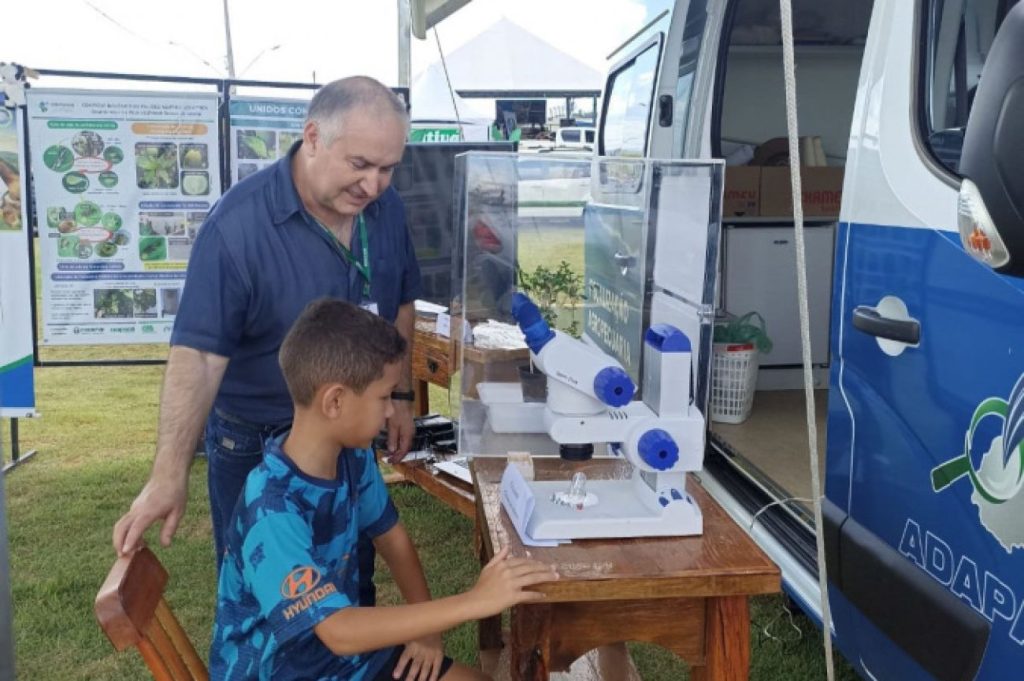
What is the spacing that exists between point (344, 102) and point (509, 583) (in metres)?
1.13

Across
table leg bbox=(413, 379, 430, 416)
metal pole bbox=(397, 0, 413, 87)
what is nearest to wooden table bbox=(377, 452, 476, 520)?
table leg bbox=(413, 379, 430, 416)

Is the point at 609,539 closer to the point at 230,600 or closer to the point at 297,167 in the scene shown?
the point at 230,600

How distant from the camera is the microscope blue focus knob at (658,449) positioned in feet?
5.40

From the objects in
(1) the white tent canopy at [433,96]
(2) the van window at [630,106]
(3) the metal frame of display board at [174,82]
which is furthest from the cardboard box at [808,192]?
(1) the white tent canopy at [433,96]

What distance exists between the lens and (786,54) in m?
1.58

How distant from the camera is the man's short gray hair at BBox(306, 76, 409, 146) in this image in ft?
6.77

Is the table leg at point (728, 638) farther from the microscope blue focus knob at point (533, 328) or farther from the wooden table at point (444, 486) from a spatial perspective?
the wooden table at point (444, 486)

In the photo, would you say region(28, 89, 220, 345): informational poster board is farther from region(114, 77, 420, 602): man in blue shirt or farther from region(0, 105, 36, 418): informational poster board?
region(114, 77, 420, 602): man in blue shirt

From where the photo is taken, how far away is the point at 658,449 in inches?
64.9

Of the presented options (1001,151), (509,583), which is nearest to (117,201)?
(509,583)

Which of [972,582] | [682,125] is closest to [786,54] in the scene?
[972,582]

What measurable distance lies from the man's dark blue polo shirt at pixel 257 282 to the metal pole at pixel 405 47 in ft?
A: 11.0

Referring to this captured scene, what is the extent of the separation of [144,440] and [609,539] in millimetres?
4728

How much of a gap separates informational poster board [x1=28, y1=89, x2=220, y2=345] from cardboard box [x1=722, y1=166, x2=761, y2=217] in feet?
8.43
